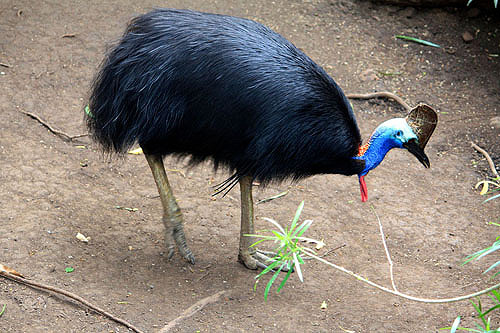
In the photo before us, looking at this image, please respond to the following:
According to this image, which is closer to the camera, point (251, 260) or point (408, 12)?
point (251, 260)

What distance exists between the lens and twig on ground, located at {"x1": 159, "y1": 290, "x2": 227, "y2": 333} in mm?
3248

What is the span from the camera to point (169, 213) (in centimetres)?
364

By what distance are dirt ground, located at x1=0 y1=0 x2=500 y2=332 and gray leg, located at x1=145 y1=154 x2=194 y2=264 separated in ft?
0.38

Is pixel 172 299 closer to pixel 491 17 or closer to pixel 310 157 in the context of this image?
pixel 310 157

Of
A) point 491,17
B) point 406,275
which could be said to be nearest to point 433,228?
point 406,275

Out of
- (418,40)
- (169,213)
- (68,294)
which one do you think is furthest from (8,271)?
(418,40)

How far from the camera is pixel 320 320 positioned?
11.3 ft

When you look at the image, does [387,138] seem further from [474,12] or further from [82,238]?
[474,12]

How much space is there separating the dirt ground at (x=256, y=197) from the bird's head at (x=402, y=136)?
2.73ft

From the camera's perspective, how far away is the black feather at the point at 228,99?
3178 mm

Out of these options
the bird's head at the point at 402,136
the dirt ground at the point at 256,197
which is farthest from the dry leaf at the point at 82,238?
the bird's head at the point at 402,136

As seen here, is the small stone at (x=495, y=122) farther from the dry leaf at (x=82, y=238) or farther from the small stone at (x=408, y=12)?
the dry leaf at (x=82, y=238)

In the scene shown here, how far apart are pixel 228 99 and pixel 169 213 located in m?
0.83

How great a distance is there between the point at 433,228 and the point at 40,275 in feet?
8.23
